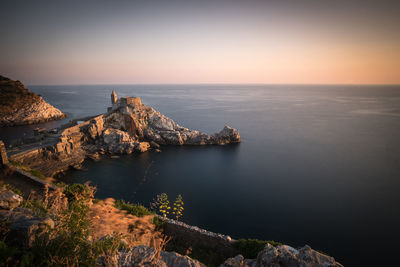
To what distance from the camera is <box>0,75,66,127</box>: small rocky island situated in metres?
51.2

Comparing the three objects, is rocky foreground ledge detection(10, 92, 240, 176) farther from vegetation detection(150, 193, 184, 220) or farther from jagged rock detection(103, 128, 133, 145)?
vegetation detection(150, 193, 184, 220)

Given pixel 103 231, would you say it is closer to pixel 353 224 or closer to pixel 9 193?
pixel 9 193

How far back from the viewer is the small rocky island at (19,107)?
5118cm

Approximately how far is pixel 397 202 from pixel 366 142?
75.7 ft

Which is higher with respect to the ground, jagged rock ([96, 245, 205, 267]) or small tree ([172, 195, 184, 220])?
jagged rock ([96, 245, 205, 267])

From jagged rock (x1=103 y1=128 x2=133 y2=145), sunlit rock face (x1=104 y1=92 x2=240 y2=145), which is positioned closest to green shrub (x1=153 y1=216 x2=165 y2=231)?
jagged rock (x1=103 y1=128 x2=133 y2=145)

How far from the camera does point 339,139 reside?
137 feet

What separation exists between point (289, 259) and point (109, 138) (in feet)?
113

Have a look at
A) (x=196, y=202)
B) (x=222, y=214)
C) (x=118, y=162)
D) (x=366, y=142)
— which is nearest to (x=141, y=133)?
(x=118, y=162)

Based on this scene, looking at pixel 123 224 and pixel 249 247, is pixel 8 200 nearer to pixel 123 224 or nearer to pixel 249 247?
pixel 123 224

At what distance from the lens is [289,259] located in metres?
7.56

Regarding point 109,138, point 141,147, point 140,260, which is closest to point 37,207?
point 140,260

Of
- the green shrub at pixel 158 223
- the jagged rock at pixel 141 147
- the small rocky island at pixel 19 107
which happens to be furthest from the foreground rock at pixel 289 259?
the small rocky island at pixel 19 107

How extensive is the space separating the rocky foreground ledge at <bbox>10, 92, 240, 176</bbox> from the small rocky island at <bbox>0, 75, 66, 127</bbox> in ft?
82.9
